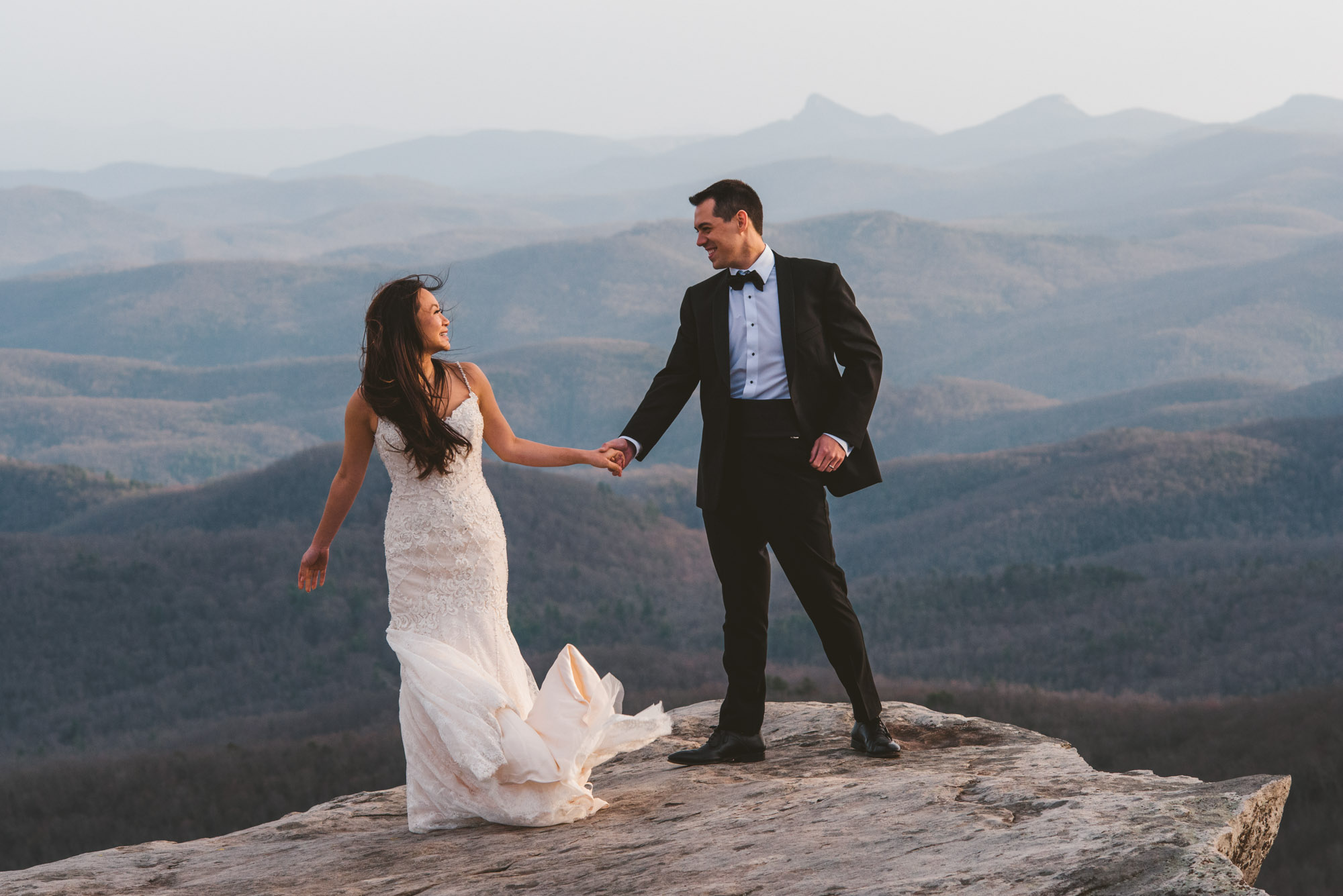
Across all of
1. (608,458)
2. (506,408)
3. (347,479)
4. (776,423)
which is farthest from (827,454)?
(506,408)

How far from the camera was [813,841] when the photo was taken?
5055 millimetres

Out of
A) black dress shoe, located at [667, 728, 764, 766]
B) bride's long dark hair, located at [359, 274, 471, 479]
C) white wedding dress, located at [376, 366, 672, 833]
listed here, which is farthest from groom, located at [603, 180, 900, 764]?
bride's long dark hair, located at [359, 274, 471, 479]

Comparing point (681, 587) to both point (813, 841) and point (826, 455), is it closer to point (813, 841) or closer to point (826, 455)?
point (826, 455)

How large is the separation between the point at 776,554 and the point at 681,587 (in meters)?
47.0

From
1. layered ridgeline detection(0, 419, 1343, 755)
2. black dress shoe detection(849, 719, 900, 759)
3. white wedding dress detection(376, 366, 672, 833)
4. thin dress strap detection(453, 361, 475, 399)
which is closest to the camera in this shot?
white wedding dress detection(376, 366, 672, 833)

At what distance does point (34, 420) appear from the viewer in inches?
5359

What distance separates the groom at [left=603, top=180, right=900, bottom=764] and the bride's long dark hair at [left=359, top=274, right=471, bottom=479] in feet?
3.49

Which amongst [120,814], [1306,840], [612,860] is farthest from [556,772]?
[120,814]

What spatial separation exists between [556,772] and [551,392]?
140 metres

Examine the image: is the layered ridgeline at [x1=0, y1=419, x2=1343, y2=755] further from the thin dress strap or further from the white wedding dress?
the thin dress strap

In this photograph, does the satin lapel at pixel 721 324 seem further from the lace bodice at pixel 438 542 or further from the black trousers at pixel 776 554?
the lace bodice at pixel 438 542

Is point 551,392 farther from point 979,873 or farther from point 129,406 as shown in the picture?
point 979,873

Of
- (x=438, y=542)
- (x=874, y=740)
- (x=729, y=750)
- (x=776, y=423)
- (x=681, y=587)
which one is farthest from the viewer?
(x=681, y=587)

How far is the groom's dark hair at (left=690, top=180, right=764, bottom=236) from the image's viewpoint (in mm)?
6375
